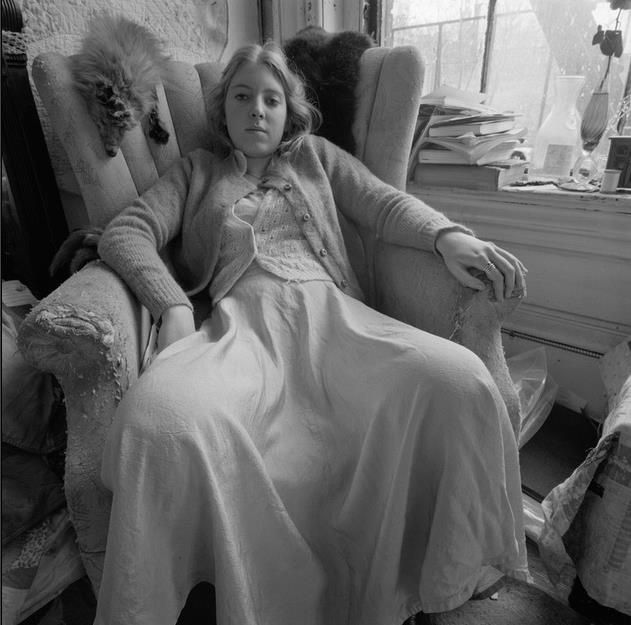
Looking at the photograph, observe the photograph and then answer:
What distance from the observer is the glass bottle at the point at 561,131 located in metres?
1.57

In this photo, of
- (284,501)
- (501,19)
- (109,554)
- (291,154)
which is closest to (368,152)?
(291,154)

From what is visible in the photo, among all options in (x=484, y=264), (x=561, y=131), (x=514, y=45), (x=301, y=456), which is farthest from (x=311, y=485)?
(x=514, y=45)

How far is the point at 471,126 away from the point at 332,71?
0.47 metres

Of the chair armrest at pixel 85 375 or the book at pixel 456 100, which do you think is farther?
the book at pixel 456 100

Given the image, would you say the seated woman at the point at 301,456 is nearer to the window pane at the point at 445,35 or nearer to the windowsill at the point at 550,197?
the windowsill at the point at 550,197

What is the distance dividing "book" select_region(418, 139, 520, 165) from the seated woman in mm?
564

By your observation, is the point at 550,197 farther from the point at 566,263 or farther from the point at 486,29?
the point at 486,29

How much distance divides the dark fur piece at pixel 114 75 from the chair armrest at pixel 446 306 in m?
0.73

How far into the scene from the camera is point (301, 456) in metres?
0.80

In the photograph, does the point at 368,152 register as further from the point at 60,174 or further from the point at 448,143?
the point at 60,174

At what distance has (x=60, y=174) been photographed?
1.31 metres

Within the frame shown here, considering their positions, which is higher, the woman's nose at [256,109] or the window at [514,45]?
the window at [514,45]

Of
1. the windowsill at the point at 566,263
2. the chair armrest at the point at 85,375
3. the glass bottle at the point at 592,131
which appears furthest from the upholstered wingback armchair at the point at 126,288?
the glass bottle at the point at 592,131

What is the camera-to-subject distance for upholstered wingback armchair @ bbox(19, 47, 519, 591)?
79cm
